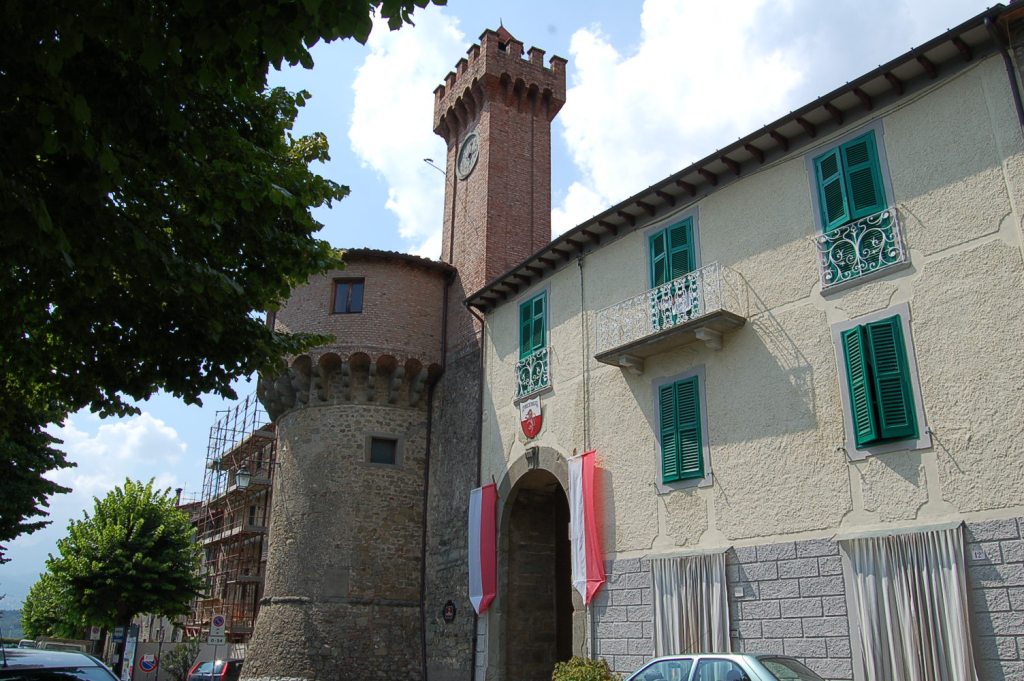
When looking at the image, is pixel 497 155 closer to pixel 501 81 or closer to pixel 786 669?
pixel 501 81

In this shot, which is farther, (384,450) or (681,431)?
(384,450)

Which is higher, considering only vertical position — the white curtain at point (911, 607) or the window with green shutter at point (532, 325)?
the window with green shutter at point (532, 325)

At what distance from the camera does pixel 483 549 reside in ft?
61.8

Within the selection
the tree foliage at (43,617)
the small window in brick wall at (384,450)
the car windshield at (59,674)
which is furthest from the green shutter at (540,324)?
the tree foliage at (43,617)

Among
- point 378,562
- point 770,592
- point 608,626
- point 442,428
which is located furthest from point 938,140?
point 378,562

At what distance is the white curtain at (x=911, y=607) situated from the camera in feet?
33.6

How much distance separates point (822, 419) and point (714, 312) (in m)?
2.46

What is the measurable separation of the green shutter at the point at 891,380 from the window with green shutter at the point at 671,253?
3.98 m

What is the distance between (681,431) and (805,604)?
3599mm

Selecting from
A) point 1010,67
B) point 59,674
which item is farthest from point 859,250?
point 59,674

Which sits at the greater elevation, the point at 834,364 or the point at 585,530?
the point at 834,364

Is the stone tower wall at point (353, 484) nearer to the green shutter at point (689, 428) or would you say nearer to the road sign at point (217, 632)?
the road sign at point (217, 632)

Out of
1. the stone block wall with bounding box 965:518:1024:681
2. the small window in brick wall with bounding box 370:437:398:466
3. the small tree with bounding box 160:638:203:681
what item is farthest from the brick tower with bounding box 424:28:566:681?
the small tree with bounding box 160:638:203:681

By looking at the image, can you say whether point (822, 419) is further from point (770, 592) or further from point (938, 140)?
point (938, 140)
